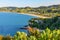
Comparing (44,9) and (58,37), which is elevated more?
(58,37)

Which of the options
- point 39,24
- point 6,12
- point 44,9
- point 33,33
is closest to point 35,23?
point 39,24

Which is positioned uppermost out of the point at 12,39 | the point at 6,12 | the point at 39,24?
the point at 12,39

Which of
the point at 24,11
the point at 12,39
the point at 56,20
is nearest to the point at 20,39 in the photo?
the point at 12,39

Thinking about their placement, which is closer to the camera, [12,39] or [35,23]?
[12,39]

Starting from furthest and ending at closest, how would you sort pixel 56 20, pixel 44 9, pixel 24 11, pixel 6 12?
pixel 6 12 → pixel 24 11 → pixel 44 9 → pixel 56 20

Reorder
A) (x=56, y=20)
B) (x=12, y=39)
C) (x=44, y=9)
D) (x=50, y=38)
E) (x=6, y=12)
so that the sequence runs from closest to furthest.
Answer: (x=50, y=38), (x=12, y=39), (x=56, y=20), (x=44, y=9), (x=6, y=12)

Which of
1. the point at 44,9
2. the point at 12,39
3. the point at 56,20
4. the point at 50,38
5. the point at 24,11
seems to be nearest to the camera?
the point at 50,38

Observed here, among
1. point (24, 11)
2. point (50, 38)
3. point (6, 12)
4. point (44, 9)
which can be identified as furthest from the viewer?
point (6, 12)

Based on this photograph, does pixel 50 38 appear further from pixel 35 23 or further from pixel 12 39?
pixel 35 23

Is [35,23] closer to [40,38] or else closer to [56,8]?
[56,8]
